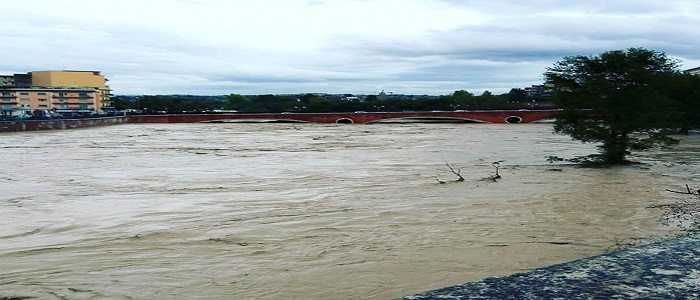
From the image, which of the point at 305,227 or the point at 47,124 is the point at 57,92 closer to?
the point at 47,124

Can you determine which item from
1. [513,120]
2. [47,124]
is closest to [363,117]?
[513,120]

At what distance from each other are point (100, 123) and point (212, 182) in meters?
75.8

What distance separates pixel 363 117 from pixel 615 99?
69162mm

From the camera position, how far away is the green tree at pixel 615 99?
2364cm

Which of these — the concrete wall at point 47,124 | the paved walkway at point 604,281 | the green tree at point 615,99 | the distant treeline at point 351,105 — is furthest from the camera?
the distant treeline at point 351,105

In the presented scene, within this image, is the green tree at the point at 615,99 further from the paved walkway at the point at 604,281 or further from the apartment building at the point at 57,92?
the apartment building at the point at 57,92

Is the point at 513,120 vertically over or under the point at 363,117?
under

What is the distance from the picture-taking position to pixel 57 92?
126 meters

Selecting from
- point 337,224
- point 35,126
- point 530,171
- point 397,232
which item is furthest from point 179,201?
point 35,126

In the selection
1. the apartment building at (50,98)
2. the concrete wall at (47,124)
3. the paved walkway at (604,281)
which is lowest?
the concrete wall at (47,124)

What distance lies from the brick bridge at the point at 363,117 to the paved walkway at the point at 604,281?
84.9 metres

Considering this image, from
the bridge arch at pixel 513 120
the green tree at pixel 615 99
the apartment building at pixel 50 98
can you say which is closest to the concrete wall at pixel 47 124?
the apartment building at pixel 50 98

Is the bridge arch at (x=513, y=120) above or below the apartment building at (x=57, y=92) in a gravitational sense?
below

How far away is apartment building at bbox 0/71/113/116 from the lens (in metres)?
120
